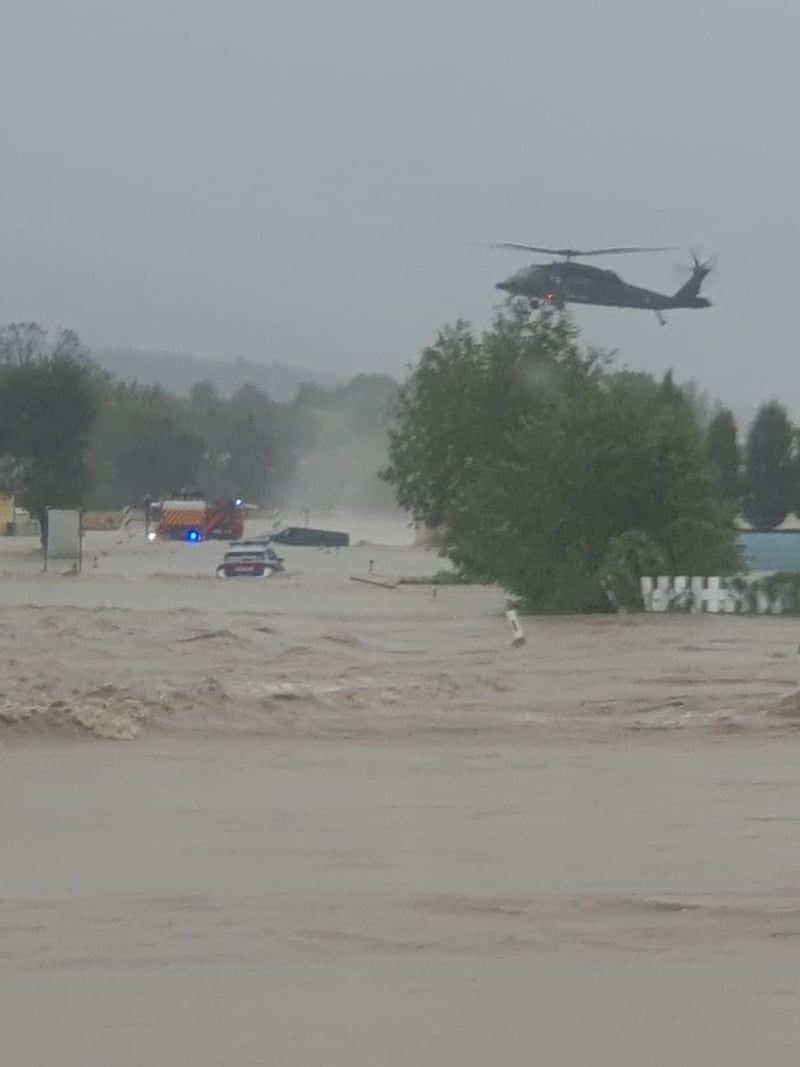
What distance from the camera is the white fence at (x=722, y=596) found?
29.9 meters

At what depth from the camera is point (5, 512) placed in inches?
3351

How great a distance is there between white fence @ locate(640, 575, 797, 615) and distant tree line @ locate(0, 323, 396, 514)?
44909mm

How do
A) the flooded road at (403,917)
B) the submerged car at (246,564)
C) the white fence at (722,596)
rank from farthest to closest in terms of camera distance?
the submerged car at (246,564) < the white fence at (722,596) < the flooded road at (403,917)

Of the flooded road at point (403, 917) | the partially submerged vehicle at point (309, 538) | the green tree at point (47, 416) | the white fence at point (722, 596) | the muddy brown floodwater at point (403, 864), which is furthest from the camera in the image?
the partially submerged vehicle at point (309, 538)

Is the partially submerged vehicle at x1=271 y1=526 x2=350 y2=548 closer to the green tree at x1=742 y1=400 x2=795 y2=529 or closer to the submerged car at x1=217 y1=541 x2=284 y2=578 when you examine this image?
the green tree at x1=742 y1=400 x2=795 y2=529

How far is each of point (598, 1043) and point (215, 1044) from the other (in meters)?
1.34

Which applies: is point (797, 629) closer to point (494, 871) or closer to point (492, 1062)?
point (494, 871)

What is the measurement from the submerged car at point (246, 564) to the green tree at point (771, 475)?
76.7 ft

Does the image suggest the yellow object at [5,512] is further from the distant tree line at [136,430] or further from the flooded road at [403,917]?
the flooded road at [403,917]

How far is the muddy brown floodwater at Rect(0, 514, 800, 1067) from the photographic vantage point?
703cm

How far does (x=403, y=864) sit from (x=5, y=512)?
77170 mm

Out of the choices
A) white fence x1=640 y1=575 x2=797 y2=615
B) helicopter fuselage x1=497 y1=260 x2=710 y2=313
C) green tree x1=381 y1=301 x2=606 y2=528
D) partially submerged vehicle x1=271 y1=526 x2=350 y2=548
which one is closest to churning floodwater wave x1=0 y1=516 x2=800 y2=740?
white fence x1=640 y1=575 x2=797 y2=615

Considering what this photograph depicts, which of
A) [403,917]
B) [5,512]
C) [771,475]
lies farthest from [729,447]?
[403,917]

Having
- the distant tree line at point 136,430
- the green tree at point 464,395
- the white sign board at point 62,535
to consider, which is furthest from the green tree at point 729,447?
the white sign board at point 62,535
